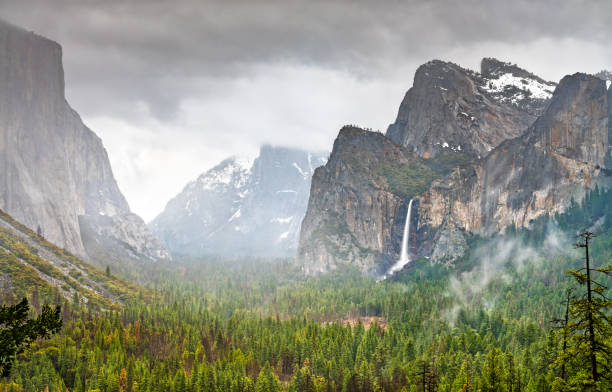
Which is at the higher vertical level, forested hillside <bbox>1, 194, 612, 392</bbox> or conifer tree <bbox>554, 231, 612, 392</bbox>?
conifer tree <bbox>554, 231, 612, 392</bbox>

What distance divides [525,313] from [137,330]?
124m

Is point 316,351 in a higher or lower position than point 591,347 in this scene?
lower

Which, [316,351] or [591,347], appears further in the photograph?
[316,351]

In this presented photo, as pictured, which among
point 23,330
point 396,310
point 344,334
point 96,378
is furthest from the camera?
point 396,310

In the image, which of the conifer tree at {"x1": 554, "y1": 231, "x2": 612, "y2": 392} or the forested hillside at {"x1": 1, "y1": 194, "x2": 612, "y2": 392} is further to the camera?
the forested hillside at {"x1": 1, "y1": 194, "x2": 612, "y2": 392}

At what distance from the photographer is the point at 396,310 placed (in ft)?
631

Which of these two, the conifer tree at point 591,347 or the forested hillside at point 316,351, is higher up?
the conifer tree at point 591,347

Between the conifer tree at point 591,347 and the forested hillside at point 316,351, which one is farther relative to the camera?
the forested hillside at point 316,351

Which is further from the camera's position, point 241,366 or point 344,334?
point 344,334

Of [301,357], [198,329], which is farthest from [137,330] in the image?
[301,357]

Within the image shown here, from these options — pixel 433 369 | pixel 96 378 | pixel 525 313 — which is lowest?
pixel 96 378

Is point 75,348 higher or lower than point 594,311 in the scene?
lower

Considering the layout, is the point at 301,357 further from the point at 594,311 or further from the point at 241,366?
the point at 594,311

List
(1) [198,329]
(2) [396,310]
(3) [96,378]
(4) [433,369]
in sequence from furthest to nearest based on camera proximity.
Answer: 1. (2) [396,310]
2. (1) [198,329]
3. (3) [96,378]
4. (4) [433,369]
